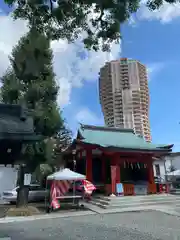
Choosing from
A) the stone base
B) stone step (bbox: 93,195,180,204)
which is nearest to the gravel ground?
the stone base

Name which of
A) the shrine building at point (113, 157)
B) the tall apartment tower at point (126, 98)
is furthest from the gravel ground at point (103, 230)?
the tall apartment tower at point (126, 98)

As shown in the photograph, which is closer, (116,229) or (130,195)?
(116,229)

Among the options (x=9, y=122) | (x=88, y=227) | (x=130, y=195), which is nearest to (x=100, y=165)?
(x=130, y=195)

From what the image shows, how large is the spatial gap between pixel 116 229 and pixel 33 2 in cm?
678

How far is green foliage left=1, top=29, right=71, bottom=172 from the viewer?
1164 cm

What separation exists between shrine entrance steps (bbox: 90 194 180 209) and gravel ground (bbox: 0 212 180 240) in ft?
9.89

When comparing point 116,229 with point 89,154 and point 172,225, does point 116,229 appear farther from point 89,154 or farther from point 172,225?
point 89,154

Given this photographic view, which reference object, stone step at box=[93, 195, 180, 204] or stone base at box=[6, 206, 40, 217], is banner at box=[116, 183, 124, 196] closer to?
stone step at box=[93, 195, 180, 204]

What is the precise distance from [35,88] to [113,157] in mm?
6428

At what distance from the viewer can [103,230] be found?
634 cm

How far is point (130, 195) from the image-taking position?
12648mm

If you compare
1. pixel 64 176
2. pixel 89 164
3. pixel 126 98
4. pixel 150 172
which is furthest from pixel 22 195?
pixel 126 98

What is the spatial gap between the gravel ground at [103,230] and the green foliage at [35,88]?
4814 mm

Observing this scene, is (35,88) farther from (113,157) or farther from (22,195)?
(113,157)
